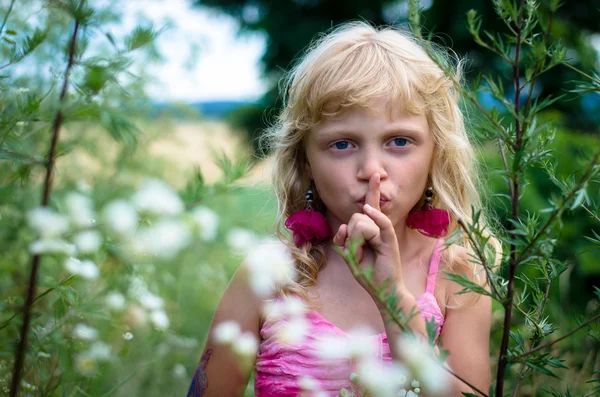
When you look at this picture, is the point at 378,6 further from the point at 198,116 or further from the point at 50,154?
the point at 50,154

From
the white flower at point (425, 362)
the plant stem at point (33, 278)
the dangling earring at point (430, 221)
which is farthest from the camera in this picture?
the dangling earring at point (430, 221)

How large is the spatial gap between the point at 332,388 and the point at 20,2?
5.73 feet

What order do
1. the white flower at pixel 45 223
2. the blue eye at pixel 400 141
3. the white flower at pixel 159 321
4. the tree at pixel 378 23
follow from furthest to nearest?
the tree at pixel 378 23, the white flower at pixel 159 321, the blue eye at pixel 400 141, the white flower at pixel 45 223

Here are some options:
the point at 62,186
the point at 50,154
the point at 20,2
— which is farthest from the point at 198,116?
the point at 50,154

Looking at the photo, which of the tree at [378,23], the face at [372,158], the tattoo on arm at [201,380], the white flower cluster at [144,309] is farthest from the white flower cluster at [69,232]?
the tree at [378,23]

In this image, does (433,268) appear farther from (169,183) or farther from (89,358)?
(169,183)

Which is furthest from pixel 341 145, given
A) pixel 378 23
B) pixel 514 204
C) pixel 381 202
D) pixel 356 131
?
pixel 378 23

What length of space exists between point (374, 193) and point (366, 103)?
21 centimetres

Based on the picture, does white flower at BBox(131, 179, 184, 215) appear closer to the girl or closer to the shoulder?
the girl

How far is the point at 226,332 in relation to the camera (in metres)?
1.56

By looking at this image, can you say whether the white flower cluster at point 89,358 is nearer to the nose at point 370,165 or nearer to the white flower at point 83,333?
the white flower at point 83,333

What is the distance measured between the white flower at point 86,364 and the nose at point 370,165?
2.34ft

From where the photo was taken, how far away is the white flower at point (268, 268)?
1521 millimetres

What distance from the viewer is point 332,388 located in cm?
149
